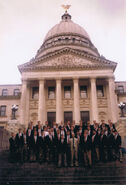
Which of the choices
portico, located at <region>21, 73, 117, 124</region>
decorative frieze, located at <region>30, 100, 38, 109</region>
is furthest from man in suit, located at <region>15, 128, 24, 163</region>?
decorative frieze, located at <region>30, 100, 38, 109</region>

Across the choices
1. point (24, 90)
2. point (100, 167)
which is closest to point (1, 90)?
point (24, 90)

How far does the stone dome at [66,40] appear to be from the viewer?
159 ft

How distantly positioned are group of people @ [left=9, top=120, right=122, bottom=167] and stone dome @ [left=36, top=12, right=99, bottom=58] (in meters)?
36.4

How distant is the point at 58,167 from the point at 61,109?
20.6m

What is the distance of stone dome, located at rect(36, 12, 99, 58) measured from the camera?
48375 millimetres

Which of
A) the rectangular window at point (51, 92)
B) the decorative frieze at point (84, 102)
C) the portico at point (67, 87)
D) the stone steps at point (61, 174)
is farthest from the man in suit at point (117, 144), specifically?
the rectangular window at point (51, 92)

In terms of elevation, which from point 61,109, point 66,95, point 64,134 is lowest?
point 64,134

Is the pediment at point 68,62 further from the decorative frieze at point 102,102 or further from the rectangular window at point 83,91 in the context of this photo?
the decorative frieze at point 102,102

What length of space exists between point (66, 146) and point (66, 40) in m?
42.9

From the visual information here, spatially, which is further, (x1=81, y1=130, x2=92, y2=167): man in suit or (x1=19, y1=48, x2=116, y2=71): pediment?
(x1=19, y1=48, x2=116, y2=71): pediment

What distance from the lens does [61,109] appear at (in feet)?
103

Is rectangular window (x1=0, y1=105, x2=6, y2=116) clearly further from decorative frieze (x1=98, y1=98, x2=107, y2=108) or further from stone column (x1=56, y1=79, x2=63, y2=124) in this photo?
decorative frieze (x1=98, y1=98, x2=107, y2=108)

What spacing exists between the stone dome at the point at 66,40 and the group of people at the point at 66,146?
36.4 metres

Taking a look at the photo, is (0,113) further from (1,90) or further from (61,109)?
(61,109)
